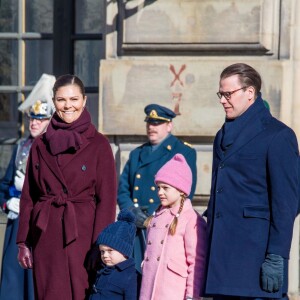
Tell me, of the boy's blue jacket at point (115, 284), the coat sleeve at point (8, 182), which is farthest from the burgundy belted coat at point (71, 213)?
the coat sleeve at point (8, 182)

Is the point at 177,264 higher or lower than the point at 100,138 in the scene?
lower

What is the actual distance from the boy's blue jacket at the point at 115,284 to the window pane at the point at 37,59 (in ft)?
12.8

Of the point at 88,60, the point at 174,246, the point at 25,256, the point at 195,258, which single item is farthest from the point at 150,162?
the point at 195,258

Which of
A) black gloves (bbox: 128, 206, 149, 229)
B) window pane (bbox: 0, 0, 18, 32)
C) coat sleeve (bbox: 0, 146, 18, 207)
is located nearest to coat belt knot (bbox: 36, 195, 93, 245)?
black gloves (bbox: 128, 206, 149, 229)

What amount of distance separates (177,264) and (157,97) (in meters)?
2.99

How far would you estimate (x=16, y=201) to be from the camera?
9781 millimetres

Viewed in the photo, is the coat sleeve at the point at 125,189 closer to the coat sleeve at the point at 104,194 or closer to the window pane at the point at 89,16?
the window pane at the point at 89,16

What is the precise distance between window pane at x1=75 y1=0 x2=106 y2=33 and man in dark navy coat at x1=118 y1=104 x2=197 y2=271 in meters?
1.58

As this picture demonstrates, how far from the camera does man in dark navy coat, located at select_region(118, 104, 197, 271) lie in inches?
374

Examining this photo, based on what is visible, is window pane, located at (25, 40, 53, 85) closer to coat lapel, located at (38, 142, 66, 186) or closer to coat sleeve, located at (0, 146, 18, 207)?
coat sleeve, located at (0, 146, 18, 207)

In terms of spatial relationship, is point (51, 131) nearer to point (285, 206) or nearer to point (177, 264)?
point (177, 264)

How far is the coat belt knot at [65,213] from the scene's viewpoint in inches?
297

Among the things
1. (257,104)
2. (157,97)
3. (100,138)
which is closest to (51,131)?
(100,138)

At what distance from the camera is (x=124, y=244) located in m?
7.67
